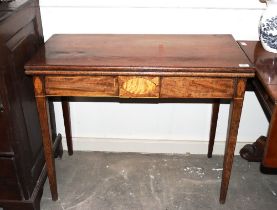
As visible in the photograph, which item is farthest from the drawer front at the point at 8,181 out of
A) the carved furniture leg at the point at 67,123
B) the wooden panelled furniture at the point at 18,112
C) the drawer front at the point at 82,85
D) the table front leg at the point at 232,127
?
the table front leg at the point at 232,127

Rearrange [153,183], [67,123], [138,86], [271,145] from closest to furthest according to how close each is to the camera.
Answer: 1. [271,145]
2. [138,86]
3. [153,183]
4. [67,123]

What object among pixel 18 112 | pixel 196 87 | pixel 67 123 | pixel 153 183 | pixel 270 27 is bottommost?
pixel 153 183

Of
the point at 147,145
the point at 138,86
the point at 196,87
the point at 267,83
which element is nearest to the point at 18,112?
the point at 138,86

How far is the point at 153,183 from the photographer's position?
1.97 meters

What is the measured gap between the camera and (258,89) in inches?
62.3

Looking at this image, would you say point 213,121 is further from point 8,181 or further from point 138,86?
point 8,181

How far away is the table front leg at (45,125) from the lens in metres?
1.45

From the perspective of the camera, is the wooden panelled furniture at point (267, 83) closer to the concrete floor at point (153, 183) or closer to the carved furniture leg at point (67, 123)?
the concrete floor at point (153, 183)

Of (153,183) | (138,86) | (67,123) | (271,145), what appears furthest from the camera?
(67,123)

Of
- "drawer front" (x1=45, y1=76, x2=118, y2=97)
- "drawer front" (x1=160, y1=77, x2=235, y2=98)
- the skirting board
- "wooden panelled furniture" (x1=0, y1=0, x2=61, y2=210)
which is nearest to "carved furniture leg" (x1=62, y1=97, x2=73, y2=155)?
the skirting board

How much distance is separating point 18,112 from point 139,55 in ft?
2.05

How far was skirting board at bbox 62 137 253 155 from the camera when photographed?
220cm

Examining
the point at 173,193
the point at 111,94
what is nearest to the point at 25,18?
the point at 111,94

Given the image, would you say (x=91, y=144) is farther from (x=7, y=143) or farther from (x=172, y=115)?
(x=7, y=143)
